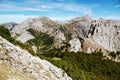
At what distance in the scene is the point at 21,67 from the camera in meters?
45.1

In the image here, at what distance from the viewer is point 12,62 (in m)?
44.8

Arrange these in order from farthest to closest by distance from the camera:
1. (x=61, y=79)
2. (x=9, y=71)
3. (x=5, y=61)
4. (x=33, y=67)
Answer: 1. (x=61, y=79)
2. (x=33, y=67)
3. (x=5, y=61)
4. (x=9, y=71)

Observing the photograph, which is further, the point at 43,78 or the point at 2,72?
the point at 43,78

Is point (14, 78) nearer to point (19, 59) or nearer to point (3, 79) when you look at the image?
point (3, 79)

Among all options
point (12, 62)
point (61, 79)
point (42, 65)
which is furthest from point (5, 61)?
point (61, 79)

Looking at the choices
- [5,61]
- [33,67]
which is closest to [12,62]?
[5,61]

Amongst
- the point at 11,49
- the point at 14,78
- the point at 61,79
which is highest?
the point at 11,49

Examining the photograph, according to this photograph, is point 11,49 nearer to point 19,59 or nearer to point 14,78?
point 19,59

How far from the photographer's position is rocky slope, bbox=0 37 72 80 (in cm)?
4181

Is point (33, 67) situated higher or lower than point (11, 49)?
lower

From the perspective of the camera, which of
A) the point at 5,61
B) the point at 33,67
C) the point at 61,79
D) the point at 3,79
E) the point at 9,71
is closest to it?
the point at 3,79

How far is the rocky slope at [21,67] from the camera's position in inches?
1646

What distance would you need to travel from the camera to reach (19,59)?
46875 mm

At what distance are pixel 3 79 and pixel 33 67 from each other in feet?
31.5
